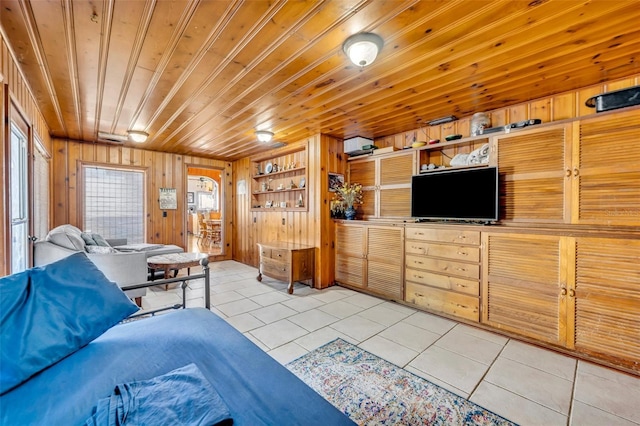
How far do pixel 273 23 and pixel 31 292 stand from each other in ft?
6.22

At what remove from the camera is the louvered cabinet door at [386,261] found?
Result: 143 inches

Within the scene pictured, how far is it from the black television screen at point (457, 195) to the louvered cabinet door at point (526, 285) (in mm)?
353

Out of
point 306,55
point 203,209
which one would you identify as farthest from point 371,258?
point 203,209

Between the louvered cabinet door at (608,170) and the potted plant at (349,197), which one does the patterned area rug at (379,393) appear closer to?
the louvered cabinet door at (608,170)

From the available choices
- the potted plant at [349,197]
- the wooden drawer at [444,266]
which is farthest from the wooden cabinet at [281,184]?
the wooden drawer at [444,266]

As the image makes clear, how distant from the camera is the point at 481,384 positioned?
201cm

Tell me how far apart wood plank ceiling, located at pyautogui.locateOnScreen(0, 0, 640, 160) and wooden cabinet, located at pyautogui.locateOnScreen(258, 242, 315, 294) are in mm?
1984

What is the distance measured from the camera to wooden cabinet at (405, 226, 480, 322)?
9.78 feet

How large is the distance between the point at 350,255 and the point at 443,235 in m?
1.51

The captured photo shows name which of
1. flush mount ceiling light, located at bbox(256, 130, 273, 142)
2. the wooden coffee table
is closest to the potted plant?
flush mount ceiling light, located at bbox(256, 130, 273, 142)

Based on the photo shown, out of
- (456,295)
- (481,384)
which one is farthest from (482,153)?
(481,384)

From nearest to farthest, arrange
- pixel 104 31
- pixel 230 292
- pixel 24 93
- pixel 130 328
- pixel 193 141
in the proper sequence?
1. pixel 130 328
2. pixel 104 31
3. pixel 24 93
4. pixel 230 292
5. pixel 193 141

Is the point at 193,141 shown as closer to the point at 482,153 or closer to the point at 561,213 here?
the point at 482,153

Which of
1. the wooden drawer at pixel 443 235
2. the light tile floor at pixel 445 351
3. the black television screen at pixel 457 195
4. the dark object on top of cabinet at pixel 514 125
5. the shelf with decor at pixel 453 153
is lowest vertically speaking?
the light tile floor at pixel 445 351
